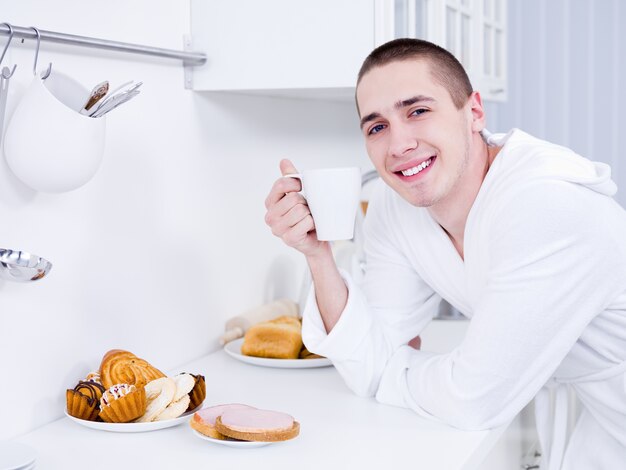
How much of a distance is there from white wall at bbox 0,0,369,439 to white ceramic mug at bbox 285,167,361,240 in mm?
344

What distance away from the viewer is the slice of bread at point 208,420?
113cm

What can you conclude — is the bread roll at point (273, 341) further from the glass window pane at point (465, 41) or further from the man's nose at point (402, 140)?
the glass window pane at point (465, 41)

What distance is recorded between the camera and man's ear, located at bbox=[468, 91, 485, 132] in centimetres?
142

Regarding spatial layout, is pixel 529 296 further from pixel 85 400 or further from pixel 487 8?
pixel 487 8

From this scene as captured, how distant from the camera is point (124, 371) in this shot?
1224 mm

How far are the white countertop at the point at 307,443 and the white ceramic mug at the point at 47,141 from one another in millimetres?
349

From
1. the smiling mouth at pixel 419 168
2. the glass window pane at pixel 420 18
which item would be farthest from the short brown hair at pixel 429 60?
the glass window pane at pixel 420 18

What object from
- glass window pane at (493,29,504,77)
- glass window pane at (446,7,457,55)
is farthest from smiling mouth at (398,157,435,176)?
glass window pane at (493,29,504,77)

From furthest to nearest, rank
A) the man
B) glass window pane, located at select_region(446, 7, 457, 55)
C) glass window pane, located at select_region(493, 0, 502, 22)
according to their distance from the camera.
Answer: glass window pane, located at select_region(493, 0, 502, 22) < glass window pane, located at select_region(446, 7, 457, 55) < the man

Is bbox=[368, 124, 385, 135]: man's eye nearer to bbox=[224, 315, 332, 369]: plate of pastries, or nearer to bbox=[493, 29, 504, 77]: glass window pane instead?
bbox=[224, 315, 332, 369]: plate of pastries

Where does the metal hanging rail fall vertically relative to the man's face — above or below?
above

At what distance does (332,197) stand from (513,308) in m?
0.30

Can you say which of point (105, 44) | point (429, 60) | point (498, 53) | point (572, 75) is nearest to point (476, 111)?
point (429, 60)

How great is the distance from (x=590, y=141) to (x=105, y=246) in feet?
6.58
